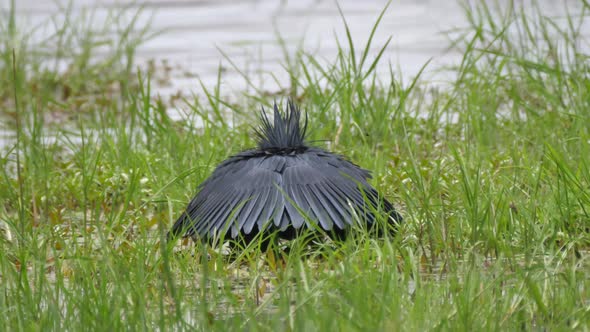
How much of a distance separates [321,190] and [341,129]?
1.47m

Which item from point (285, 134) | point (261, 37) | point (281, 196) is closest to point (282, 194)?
point (281, 196)

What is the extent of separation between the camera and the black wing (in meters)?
A: 3.50

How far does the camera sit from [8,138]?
6.14m

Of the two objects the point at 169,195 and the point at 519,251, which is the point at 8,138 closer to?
the point at 169,195

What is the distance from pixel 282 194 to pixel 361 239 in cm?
33

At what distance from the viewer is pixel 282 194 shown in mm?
3529

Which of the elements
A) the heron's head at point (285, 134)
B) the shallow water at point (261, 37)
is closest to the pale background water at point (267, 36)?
the shallow water at point (261, 37)

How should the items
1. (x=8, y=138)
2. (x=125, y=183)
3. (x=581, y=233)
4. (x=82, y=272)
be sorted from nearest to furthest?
(x=82, y=272), (x=581, y=233), (x=125, y=183), (x=8, y=138)

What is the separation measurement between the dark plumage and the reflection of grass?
0.10 metres

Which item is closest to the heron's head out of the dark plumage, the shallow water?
the dark plumage

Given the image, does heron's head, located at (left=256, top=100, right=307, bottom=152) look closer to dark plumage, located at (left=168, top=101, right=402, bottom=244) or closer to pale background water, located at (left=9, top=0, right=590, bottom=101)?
dark plumage, located at (left=168, top=101, right=402, bottom=244)

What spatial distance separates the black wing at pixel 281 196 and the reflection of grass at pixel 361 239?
0.33 feet

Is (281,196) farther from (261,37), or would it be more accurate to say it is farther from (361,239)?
(261,37)

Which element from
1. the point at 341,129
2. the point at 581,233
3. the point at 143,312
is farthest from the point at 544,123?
the point at 143,312
